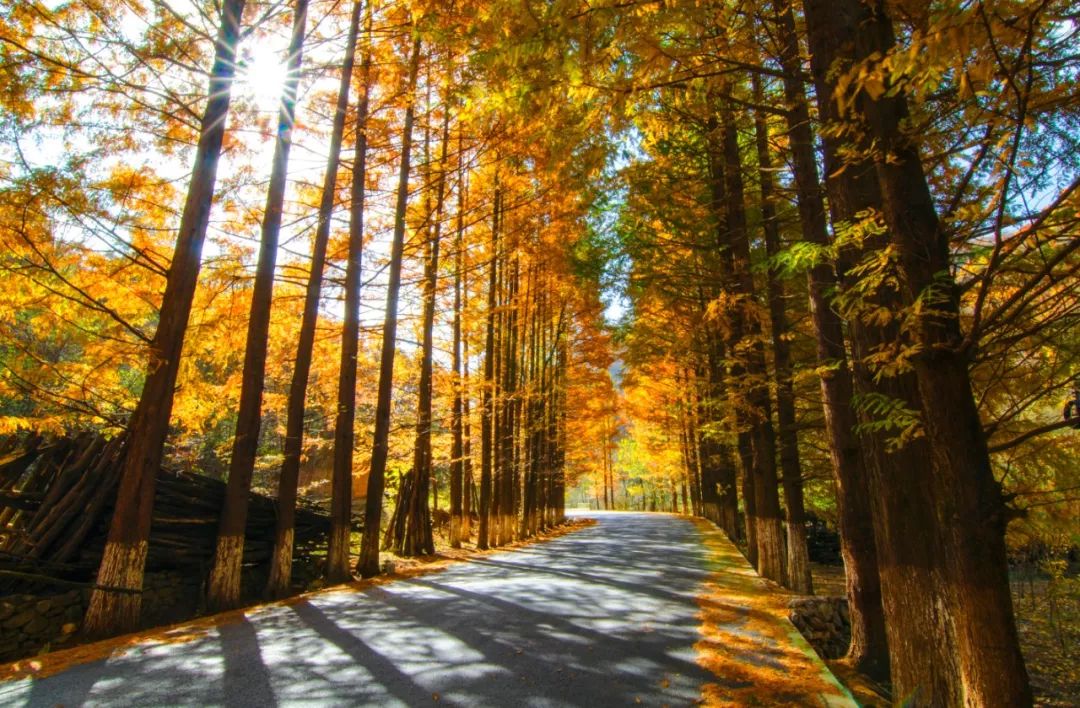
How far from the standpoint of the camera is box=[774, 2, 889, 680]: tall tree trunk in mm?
5758

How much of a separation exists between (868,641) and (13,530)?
31.1ft

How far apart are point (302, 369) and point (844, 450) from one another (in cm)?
807

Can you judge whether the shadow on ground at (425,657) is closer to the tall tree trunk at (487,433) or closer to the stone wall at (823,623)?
the stone wall at (823,623)

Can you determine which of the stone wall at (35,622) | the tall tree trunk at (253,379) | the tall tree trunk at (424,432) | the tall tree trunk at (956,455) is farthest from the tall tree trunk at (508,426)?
the tall tree trunk at (956,455)

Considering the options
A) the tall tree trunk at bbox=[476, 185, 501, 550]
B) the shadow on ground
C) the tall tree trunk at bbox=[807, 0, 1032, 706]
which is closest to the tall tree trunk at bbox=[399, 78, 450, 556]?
the tall tree trunk at bbox=[476, 185, 501, 550]

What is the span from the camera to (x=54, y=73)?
683cm

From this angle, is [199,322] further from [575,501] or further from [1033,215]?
[575,501]

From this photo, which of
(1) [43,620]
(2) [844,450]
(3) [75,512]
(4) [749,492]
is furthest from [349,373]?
(4) [749,492]

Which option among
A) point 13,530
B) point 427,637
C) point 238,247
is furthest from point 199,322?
point 427,637

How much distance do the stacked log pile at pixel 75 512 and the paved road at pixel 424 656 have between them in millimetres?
1707

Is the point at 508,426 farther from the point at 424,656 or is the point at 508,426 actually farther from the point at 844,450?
the point at 424,656

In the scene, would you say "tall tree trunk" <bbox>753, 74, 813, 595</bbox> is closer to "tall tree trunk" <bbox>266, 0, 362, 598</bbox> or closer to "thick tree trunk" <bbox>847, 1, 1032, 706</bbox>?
"thick tree trunk" <bbox>847, 1, 1032, 706</bbox>

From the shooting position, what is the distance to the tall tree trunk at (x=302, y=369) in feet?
27.2

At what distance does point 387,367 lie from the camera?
11.1 m
